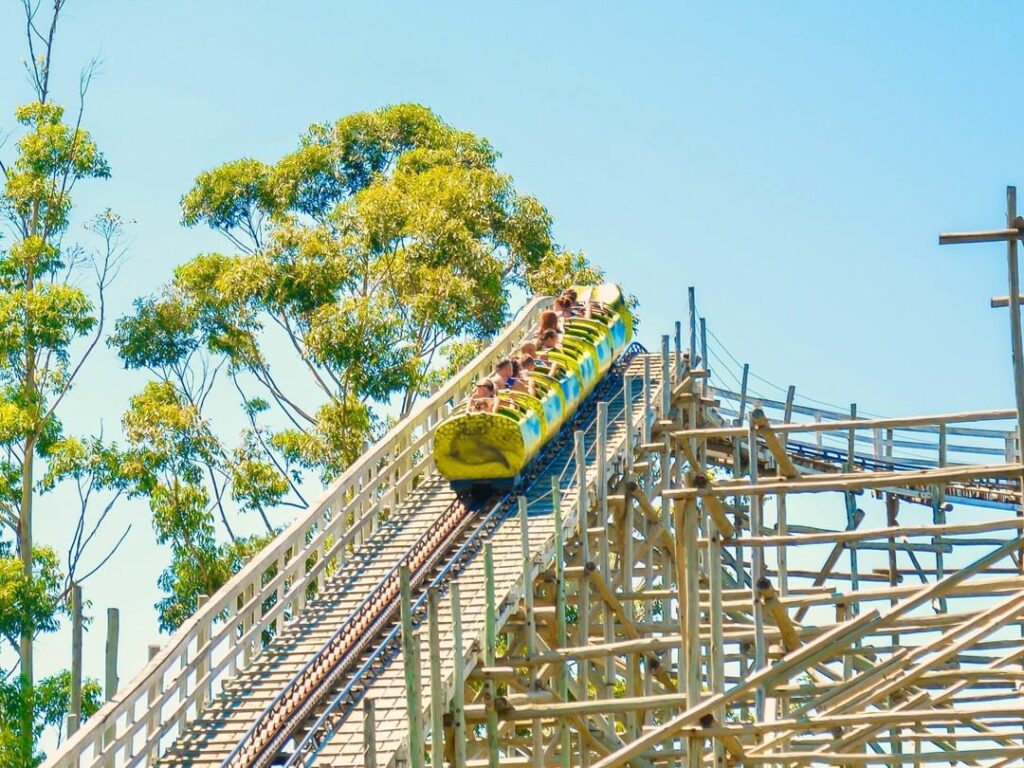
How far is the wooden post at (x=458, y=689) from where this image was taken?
19453 mm

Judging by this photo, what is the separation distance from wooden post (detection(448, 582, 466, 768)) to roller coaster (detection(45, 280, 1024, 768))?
0.03 metres

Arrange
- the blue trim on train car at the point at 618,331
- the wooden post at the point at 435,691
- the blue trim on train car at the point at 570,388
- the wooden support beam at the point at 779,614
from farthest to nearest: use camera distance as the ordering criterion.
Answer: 1. the blue trim on train car at the point at 618,331
2. the blue trim on train car at the point at 570,388
3. the wooden support beam at the point at 779,614
4. the wooden post at the point at 435,691

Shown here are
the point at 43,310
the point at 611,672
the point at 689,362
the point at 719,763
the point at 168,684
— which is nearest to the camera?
the point at 719,763

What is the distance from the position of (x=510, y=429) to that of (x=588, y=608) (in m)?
3.10

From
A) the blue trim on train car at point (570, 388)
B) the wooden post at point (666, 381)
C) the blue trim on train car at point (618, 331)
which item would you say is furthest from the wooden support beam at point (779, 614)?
the blue trim on train car at point (618, 331)

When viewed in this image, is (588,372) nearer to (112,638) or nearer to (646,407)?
(646,407)

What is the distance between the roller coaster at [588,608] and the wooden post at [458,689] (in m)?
0.03

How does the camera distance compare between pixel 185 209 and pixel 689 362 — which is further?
pixel 185 209

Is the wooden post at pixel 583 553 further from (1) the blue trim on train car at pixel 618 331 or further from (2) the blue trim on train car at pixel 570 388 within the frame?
(1) the blue trim on train car at pixel 618 331

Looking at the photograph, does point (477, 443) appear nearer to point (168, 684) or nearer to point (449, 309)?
point (168, 684)

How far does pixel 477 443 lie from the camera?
1019 inches

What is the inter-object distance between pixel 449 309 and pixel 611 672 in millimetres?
14550

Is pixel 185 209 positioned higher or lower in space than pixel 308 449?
higher

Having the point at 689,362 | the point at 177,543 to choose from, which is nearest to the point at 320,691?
the point at 689,362
